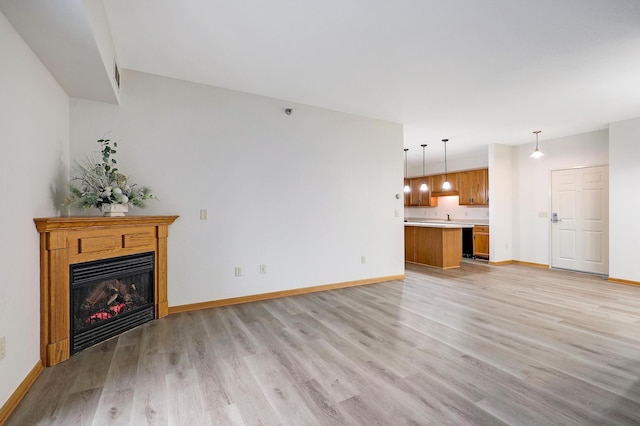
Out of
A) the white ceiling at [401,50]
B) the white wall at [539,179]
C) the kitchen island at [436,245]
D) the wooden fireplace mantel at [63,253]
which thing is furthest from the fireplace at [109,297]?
the white wall at [539,179]

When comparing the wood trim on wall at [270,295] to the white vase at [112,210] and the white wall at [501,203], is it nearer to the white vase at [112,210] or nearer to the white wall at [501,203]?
the white vase at [112,210]

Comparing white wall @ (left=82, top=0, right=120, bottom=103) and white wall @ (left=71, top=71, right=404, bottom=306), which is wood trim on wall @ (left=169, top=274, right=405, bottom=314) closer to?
white wall @ (left=71, top=71, right=404, bottom=306)

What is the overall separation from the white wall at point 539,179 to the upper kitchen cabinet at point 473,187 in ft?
2.10

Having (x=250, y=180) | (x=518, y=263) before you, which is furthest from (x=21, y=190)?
(x=518, y=263)

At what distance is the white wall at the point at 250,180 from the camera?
131 inches

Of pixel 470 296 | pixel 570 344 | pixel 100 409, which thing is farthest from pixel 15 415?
pixel 470 296

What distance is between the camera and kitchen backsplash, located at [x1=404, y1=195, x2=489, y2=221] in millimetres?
7941

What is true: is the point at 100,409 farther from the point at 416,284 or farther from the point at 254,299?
the point at 416,284

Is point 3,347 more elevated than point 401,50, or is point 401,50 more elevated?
point 401,50

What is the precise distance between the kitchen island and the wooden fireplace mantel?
5394 millimetres

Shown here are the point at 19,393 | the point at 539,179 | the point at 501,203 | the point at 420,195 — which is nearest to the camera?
the point at 19,393

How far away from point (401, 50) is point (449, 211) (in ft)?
22.7

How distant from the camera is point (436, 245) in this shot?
6.29m

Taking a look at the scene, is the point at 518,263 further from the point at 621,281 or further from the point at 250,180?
the point at 250,180
